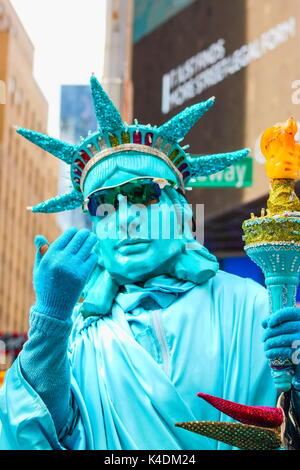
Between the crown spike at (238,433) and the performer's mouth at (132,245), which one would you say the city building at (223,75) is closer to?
the performer's mouth at (132,245)

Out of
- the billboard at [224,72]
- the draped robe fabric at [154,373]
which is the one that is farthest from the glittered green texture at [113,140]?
the billboard at [224,72]

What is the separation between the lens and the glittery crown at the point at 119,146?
358 centimetres

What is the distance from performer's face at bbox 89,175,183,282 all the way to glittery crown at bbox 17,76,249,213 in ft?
0.70

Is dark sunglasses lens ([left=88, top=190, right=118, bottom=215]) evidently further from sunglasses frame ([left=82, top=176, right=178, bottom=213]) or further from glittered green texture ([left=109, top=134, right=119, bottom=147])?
glittered green texture ([left=109, top=134, right=119, bottom=147])

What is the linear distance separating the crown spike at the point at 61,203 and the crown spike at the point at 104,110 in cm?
36

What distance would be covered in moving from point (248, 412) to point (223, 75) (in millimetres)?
10607

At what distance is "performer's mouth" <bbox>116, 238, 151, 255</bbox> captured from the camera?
346 centimetres

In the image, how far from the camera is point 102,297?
3504mm

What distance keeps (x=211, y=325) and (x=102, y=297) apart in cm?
45

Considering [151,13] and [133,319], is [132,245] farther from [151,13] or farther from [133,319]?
[151,13]

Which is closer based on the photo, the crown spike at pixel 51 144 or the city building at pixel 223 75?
the crown spike at pixel 51 144

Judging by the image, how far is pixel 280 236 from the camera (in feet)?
9.50

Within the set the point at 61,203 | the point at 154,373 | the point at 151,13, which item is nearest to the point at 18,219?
the point at 151,13

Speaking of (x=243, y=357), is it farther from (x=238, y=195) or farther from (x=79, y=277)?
(x=238, y=195)
